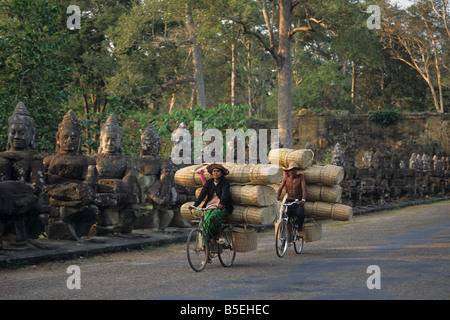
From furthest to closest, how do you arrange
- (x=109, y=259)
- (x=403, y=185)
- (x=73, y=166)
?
(x=403, y=185) → (x=73, y=166) → (x=109, y=259)

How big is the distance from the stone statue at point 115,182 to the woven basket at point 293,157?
306 cm

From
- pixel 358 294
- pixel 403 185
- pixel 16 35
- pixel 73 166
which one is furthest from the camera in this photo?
pixel 403 185

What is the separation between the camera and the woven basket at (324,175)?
13109 mm

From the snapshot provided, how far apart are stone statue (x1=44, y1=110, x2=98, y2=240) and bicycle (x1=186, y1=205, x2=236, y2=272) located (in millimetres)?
2799

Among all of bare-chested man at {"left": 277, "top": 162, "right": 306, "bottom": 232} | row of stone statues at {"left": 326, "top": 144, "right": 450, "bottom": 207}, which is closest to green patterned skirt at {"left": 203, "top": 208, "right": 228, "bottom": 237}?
bare-chested man at {"left": 277, "top": 162, "right": 306, "bottom": 232}

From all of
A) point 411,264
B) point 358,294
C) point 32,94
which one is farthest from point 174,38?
point 358,294

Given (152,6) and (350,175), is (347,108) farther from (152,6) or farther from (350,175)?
(350,175)

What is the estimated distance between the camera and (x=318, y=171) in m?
13.3

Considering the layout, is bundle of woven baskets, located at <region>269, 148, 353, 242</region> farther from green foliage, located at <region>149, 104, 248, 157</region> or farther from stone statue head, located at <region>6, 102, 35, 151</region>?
green foliage, located at <region>149, 104, 248, 157</region>

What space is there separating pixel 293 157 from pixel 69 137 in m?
4.41

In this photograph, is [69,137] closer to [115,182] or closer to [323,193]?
[115,182]

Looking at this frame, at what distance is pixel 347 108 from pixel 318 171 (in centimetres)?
4210

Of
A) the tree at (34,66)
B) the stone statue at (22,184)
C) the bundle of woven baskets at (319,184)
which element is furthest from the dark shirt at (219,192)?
the tree at (34,66)

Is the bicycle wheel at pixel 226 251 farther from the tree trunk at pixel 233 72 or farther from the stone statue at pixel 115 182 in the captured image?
the tree trunk at pixel 233 72
